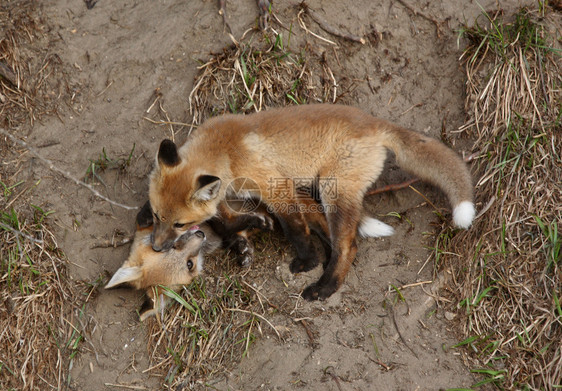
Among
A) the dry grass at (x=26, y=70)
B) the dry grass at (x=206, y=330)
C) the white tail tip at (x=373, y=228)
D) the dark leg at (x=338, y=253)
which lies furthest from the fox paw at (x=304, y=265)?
the dry grass at (x=26, y=70)

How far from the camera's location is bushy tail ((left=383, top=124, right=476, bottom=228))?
3525 mm

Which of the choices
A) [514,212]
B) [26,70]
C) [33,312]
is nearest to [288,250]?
[514,212]

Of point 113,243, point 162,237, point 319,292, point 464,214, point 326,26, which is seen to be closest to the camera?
point 464,214

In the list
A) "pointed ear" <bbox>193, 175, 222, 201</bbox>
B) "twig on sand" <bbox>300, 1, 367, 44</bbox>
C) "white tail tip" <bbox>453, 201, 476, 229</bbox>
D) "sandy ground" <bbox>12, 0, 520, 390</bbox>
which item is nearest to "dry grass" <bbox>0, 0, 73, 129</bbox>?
"sandy ground" <bbox>12, 0, 520, 390</bbox>

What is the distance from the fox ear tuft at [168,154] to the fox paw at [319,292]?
1517 mm

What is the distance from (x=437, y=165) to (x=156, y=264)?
2.46 meters

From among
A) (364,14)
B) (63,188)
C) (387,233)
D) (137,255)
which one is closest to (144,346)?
(137,255)

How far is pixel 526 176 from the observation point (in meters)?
3.81

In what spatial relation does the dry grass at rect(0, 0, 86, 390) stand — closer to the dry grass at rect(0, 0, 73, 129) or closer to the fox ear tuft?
the dry grass at rect(0, 0, 73, 129)

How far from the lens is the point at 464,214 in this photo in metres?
3.46

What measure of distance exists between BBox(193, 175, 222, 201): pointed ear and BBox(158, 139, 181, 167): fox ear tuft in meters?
0.31

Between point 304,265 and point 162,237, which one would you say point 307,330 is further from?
point 162,237

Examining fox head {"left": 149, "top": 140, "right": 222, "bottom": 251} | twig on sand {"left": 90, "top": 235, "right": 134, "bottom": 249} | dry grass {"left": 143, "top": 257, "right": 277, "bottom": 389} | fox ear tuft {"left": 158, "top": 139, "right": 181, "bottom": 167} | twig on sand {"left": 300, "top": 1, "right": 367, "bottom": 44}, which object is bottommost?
dry grass {"left": 143, "top": 257, "right": 277, "bottom": 389}

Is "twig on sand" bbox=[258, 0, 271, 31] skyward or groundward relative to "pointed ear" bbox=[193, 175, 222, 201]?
skyward
